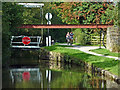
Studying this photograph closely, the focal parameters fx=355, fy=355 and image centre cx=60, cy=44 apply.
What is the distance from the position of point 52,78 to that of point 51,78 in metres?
0.05

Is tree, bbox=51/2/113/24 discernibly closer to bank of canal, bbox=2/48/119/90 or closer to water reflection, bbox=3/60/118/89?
bank of canal, bbox=2/48/119/90

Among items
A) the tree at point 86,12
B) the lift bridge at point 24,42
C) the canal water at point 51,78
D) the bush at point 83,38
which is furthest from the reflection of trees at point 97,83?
the bush at point 83,38

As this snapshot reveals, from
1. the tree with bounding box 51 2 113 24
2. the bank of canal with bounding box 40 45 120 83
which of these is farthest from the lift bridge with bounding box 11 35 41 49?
the bank of canal with bounding box 40 45 120 83

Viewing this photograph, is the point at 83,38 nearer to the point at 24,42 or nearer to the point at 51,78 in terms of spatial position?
the point at 24,42

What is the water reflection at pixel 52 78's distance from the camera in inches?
600

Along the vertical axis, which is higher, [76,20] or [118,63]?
[76,20]

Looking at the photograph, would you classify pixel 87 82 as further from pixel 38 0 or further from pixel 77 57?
pixel 38 0

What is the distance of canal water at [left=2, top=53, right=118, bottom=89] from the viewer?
15.3 metres

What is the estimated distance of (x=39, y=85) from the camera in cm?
1529

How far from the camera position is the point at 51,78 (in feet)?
57.1

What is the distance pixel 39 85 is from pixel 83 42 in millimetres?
26227

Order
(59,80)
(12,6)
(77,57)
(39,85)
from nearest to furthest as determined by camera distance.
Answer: (39,85) < (59,80) < (77,57) < (12,6)

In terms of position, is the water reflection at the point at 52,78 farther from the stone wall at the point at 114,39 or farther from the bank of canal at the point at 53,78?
the stone wall at the point at 114,39

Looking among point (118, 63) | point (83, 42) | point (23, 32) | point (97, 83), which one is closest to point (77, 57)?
point (118, 63)
